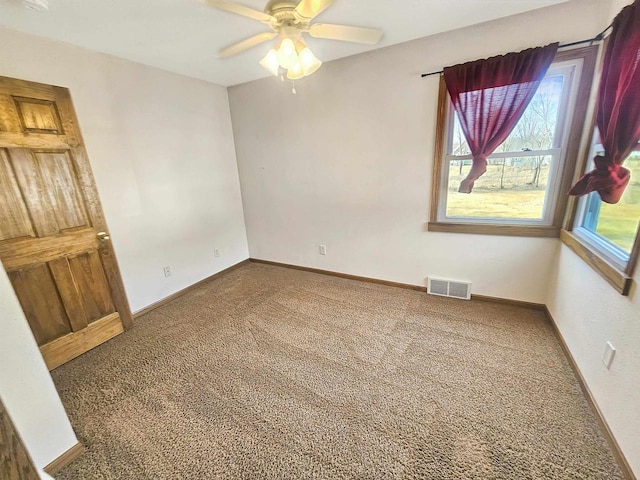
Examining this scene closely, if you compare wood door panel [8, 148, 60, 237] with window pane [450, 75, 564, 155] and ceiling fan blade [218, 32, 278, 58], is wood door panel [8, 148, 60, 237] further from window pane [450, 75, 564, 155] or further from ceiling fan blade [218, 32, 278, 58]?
window pane [450, 75, 564, 155]

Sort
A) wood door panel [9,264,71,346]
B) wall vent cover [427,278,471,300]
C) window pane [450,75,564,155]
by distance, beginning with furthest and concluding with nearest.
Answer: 1. wall vent cover [427,278,471,300]
2. window pane [450,75,564,155]
3. wood door panel [9,264,71,346]

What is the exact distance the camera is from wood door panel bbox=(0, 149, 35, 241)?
179 cm

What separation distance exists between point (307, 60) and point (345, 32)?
28 centimetres

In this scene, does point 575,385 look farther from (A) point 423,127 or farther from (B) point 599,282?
(A) point 423,127

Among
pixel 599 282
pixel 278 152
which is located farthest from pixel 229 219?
pixel 599 282

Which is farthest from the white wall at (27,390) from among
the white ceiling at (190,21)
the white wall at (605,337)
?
the white wall at (605,337)

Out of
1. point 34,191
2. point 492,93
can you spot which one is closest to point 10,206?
point 34,191

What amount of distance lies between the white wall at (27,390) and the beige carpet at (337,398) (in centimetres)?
19

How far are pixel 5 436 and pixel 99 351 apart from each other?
1.36m

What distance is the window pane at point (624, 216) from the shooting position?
1.45 metres

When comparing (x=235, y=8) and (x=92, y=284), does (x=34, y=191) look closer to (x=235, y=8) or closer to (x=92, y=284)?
(x=92, y=284)

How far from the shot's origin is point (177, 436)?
1.47 m

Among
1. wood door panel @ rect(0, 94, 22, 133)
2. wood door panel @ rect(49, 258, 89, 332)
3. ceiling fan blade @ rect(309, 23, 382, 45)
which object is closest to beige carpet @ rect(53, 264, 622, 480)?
wood door panel @ rect(49, 258, 89, 332)

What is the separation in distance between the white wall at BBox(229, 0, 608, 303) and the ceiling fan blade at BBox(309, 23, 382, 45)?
0.98 meters
